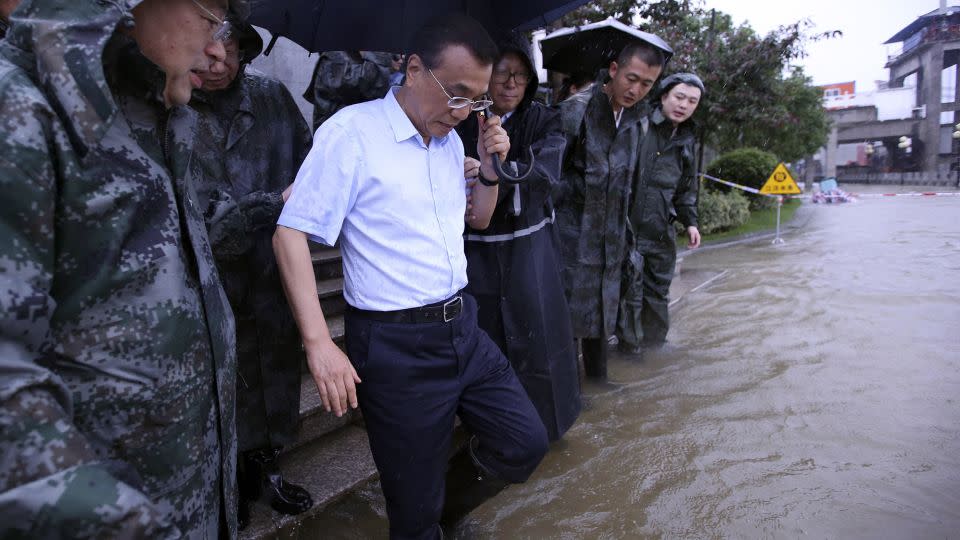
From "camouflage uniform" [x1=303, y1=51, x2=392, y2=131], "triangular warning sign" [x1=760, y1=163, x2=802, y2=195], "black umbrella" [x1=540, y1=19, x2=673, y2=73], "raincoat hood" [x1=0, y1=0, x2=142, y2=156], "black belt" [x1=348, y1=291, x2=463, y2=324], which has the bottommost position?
"triangular warning sign" [x1=760, y1=163, x2=802, y2=195]

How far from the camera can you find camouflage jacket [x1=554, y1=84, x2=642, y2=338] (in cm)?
369

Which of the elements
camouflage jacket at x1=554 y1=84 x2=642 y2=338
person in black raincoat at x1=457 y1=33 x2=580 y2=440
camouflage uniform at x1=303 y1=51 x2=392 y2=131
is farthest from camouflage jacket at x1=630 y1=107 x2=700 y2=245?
camouflage uniform at x1=303 y1=51 x2=392 y2=131

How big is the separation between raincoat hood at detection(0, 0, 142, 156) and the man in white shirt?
0.76m

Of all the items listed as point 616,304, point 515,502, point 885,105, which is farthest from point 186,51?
point 885,105

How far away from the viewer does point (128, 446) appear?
1.11m

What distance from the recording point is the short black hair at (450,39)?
1844 mm

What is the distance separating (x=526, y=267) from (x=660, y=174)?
237cm

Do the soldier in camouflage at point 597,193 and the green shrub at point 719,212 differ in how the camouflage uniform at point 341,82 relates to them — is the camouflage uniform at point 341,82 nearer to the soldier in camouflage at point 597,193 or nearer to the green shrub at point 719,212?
the soldier in camouflage at point 597,193

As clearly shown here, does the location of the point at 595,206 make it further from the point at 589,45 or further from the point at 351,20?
the point at 351,20

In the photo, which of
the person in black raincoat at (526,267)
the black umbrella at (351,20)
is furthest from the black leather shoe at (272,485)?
the black umbrella at (351,20)

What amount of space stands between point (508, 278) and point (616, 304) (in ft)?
5.01

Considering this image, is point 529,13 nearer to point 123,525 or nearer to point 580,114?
point 580,114

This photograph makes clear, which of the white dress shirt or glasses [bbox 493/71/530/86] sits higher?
glasses [bbox 493/71/530/86]

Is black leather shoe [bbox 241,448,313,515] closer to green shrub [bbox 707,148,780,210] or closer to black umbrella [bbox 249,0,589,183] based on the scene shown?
black umbrella [bbox 249,0,589,183]
